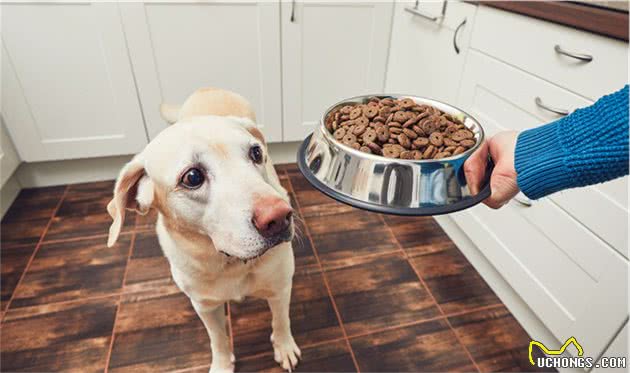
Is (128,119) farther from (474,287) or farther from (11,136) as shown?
(474,287)

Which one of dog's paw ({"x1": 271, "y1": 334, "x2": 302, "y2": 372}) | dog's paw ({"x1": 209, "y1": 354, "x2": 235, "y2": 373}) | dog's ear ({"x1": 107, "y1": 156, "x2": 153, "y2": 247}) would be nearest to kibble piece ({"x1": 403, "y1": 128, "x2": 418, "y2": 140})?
dog's ear ({"x1": 107, "y1": 156, "x2": 153, "y2": 247})

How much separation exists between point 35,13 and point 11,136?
0.69 m

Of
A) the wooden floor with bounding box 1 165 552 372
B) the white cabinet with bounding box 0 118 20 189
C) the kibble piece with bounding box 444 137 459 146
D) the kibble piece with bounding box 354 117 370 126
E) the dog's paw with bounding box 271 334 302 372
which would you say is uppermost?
the kibble piece with bounding box 354 117 370 126

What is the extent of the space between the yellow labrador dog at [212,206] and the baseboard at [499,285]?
98cm

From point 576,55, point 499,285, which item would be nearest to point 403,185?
point 576,55

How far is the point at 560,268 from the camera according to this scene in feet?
4.17

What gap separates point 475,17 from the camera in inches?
60.3

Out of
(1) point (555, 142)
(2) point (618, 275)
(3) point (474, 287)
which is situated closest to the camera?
(1) point (555, 142)

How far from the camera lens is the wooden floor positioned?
1.38m

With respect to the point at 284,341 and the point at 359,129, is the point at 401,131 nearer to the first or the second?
the point at 359,129

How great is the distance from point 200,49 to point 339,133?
145 centimetres

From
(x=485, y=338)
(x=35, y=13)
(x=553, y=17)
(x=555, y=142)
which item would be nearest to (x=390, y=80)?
(x=553, y=17)

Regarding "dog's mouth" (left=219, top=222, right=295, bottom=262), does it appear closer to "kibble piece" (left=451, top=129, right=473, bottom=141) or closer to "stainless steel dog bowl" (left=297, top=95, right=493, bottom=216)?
"stainless steel dog bowl" (left=297, top=95, right=493, bottom=216)

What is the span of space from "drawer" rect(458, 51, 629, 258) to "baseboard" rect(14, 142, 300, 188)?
2.01m
